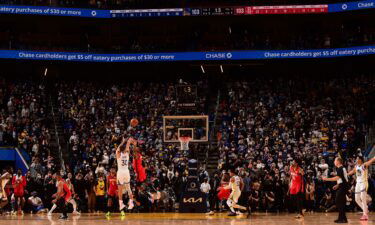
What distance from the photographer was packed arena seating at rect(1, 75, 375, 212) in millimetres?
27375

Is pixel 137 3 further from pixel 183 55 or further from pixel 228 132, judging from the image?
pixel 228 132

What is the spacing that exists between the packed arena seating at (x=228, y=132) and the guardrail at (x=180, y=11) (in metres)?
4.00

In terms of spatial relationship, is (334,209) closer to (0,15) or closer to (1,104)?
(1,104)

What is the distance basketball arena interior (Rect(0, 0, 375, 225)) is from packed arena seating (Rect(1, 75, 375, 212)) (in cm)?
8

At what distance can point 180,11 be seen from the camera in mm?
38500

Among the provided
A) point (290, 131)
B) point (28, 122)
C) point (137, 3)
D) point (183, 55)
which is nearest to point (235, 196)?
point (290, 131)

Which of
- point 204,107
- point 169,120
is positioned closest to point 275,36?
point 204,107

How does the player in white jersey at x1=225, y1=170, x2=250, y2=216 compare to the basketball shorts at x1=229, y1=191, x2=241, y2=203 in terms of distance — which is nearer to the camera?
the player in white jersey at x1=225, y1=170, x2=250, y2=216

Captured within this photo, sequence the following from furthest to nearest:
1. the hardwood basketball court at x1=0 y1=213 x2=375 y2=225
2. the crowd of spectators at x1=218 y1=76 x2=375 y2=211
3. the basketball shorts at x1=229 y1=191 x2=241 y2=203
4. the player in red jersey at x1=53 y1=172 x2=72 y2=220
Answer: the crowd of spectators at x1=218 y1=76 x2=375 y2=211 < the basketball shorts at x1=229 y1=191 x2=241 y2=203 < the player in red jersey at x1=53 y1=172 x2=72 y2=220 < the hardwood basketball court at x1=0 y1=213 x2=375 y2=225

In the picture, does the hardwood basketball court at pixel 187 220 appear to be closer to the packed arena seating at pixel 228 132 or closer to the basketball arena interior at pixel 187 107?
the basketball arena interior at pixel 187 107

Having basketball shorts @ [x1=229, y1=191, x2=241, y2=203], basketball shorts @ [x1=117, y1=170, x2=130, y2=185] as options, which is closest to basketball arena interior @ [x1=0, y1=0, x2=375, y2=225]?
basketball shorts @ [x1=229, y1=191, x2=241, y2=203]

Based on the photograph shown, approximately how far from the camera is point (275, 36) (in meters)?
41.3

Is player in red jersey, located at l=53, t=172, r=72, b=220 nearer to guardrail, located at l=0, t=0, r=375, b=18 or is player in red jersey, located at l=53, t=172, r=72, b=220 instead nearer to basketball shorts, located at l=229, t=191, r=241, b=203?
basketball shorts, located at l=229, t=191, r=241, b=203

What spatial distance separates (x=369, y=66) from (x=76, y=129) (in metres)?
17.6
